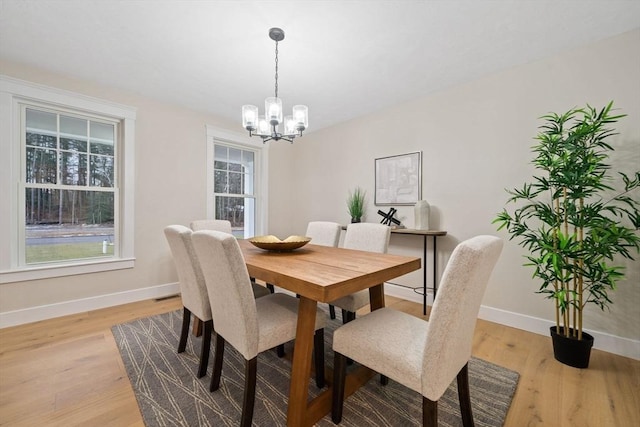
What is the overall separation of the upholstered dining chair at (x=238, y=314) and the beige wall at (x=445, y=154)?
2.11 metres

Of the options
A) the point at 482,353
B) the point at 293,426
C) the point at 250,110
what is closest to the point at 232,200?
the point at 250,110

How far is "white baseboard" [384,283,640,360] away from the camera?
6.52 feet

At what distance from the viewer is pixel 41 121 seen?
2.66 m

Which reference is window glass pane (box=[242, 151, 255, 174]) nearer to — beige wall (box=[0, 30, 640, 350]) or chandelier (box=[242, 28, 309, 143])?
beige wall (box=[0, 30, 640, 350])

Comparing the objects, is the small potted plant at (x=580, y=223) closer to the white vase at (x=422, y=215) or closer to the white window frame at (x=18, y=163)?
the white vase at (x=422, y=215)

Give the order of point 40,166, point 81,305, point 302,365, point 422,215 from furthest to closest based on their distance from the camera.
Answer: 1. point 422,215
2. point 81,305
3. point 40,166
4. point 302,365

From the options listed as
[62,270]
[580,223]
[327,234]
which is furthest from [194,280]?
[580,223]

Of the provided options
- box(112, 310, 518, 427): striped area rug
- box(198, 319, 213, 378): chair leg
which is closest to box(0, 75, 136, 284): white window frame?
box(112, 310, 518, 427): striped area rug

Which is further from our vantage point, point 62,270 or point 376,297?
point 62,270

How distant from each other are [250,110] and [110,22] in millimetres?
1146

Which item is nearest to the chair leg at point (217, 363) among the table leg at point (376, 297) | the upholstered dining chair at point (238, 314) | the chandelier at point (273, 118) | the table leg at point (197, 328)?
the upholstered dining chair at point (238, 314)

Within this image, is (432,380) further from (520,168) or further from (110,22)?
(110,22)

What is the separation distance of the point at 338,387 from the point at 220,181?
3.36 meters

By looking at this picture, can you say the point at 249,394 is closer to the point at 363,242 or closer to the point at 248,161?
the point at 363,242
